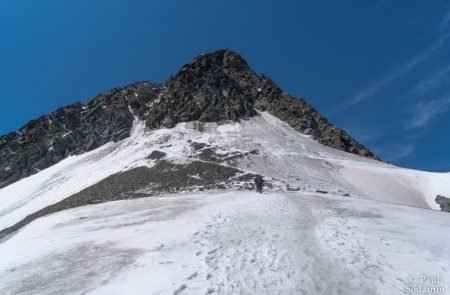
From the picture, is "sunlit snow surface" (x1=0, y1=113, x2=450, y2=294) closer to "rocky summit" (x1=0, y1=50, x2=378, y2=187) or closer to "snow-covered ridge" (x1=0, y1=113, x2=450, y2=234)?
"snow-covered ridge" (x1=0, y1=113, x2=450, y2=234)

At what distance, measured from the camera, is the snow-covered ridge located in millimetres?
40578

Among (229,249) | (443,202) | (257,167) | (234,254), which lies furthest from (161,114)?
(234,254)

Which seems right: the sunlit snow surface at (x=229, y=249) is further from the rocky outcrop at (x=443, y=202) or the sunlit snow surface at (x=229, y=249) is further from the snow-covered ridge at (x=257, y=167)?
the rocky outcrop at (x=443, y=202)

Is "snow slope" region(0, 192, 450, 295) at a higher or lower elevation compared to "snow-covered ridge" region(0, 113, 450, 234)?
lower

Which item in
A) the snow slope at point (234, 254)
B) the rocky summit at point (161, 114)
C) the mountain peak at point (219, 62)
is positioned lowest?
the snow slope at point (234, 254)

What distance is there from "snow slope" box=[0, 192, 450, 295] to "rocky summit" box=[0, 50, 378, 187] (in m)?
55.4

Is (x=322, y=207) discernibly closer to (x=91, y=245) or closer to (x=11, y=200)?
(x=91, y=245)

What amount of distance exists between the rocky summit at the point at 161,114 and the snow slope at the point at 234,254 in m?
55.4

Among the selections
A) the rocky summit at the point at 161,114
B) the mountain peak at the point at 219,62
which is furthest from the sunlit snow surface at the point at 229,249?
the mountain peak at the point at 219,62

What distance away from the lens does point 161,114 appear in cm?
7744

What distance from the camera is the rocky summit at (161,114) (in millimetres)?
76500

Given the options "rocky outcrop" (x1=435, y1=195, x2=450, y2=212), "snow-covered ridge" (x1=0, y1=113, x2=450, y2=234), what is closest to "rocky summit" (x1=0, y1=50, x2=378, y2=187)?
"snow-covered ridge" (x1=0, y1=113, x2=450, y2=234)

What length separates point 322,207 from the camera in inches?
869

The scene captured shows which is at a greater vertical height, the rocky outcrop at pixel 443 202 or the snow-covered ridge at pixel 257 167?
the snow-covered ridge at pixel 257 167
